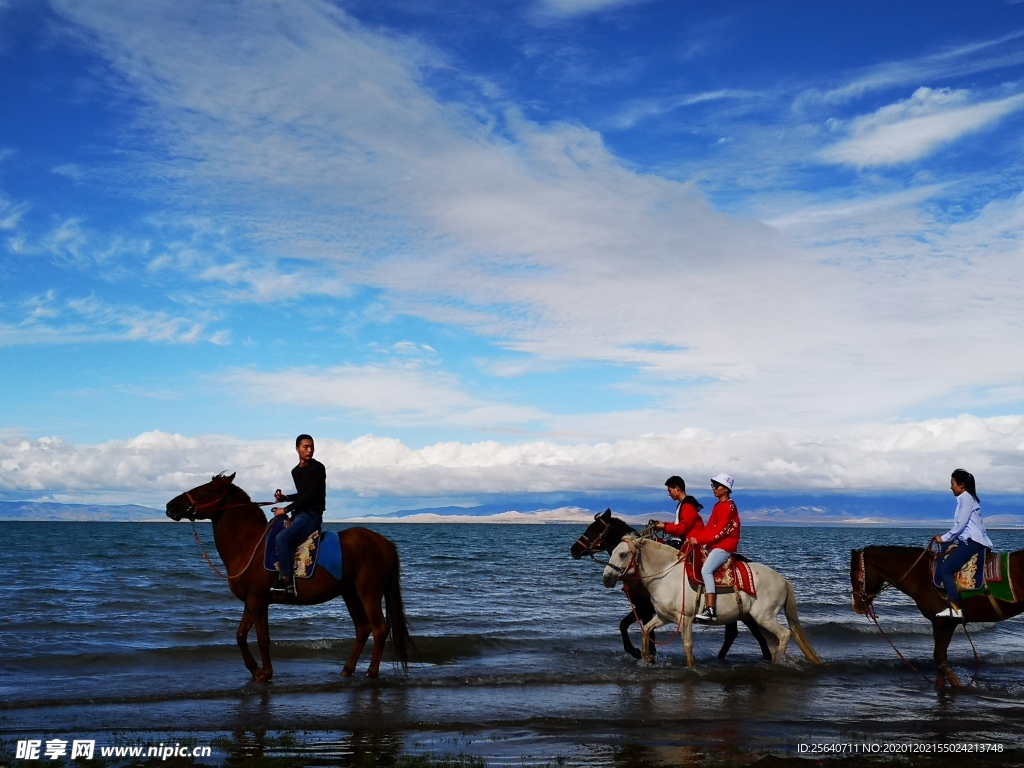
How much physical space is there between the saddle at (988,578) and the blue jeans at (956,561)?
5 centimetres

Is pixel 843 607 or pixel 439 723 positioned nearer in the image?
pixel 439 723

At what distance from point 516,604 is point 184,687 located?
43.7ft

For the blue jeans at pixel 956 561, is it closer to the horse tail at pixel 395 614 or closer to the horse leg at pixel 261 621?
the horse tail at pixel 395 614

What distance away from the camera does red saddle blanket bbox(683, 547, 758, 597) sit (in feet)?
44.4

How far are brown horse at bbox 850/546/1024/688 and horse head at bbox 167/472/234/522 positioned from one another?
9558mm

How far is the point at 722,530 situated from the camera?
525 inches

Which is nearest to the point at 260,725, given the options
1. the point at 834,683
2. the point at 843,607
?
the point at 834,683

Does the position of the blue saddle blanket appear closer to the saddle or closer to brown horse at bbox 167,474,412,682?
brown horse at bbox 167,474,412,682

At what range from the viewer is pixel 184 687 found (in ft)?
42.1

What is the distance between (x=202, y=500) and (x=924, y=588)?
1048 centimetres

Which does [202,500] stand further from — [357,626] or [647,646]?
[647,646]

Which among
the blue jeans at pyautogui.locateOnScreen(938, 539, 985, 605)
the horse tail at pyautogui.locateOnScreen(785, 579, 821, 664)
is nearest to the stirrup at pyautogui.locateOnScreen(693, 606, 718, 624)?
the horse tail at pyautogui.locateOnScreen(785, 579, 821, 664)

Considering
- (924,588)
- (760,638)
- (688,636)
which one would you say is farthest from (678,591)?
(924,588)

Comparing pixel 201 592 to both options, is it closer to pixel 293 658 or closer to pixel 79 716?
pixel 293 658
